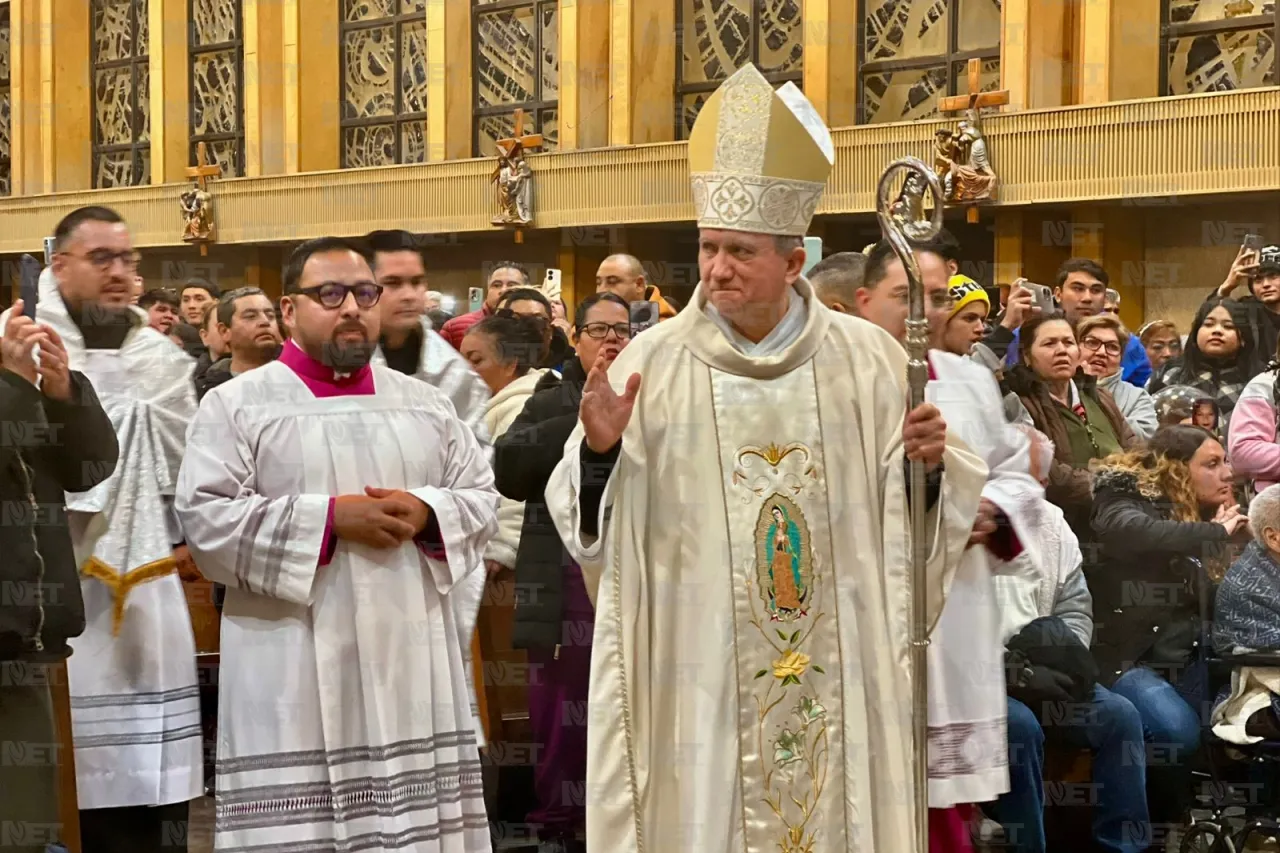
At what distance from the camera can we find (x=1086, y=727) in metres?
6.20

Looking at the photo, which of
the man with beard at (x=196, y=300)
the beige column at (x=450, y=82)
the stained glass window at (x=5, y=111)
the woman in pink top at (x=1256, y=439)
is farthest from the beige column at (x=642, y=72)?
the woman in pink top at (x=1256, y=439)

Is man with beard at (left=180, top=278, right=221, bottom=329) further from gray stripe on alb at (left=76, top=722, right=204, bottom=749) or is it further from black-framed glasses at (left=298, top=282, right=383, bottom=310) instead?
black-framed glasses at (left=298, top=282, right=383, bottom=310)

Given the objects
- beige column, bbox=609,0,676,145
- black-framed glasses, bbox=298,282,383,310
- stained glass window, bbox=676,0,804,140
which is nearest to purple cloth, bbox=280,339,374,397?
black-framed glasses, bbox=298,282,383,310

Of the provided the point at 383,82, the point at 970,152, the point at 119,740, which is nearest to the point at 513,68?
the point at 383,82

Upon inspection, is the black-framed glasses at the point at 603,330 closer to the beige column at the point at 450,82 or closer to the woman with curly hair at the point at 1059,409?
the woman with curly hair at the point at 1059,409

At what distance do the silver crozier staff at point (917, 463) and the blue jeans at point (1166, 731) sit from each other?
7.55 ft

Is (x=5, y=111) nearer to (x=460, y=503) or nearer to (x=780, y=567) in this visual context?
(x=460, y=503)

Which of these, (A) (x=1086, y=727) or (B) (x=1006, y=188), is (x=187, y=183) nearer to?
(B) (x=1006, y=188)

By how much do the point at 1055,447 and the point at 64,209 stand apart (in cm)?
1655

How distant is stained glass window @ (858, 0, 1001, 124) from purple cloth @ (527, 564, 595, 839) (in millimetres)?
9319

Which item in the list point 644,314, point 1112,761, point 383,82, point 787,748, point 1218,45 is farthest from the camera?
point 383,82

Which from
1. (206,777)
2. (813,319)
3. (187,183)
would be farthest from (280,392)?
(187,183)

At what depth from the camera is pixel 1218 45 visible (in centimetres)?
1329

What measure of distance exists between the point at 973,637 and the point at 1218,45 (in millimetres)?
9515
